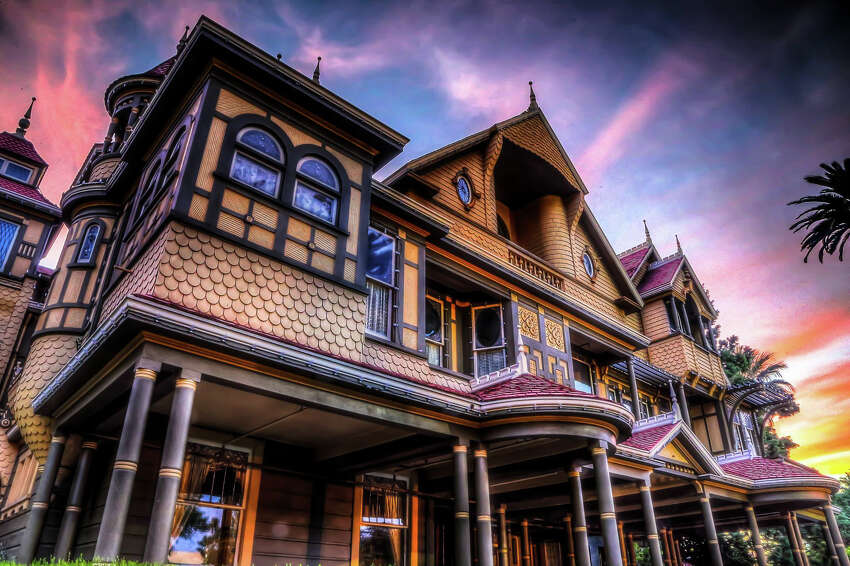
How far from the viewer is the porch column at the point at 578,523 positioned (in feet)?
36.4

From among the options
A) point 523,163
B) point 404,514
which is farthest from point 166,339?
point 523,163

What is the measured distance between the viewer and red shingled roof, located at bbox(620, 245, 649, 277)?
26.2 metres

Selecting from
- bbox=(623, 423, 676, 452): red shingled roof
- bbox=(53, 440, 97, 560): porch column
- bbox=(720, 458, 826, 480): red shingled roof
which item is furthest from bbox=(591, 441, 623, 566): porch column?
bbox=(720, 458, 826, 480): red shingled roof

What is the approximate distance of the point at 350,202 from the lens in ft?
35.3

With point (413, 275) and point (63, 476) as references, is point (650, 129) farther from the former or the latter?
point (63, 476)

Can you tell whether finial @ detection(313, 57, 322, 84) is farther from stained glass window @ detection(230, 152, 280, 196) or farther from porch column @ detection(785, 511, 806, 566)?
porch column @ detection(785, 511, 806, 566)

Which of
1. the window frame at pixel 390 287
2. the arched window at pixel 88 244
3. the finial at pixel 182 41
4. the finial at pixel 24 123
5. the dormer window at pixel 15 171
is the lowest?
the window frame at pixel 390 287

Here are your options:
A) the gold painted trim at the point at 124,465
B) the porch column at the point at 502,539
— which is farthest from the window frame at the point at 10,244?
the porch column at the point at 502,539

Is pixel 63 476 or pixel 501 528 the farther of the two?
pixel 501 528

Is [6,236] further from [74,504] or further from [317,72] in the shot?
[317,72]

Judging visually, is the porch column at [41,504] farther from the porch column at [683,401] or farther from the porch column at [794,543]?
the porch column at [683,401]

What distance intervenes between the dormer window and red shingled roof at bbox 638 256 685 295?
953 inches

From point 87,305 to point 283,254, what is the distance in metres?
5.17

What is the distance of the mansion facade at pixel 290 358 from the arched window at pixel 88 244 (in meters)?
0.04
